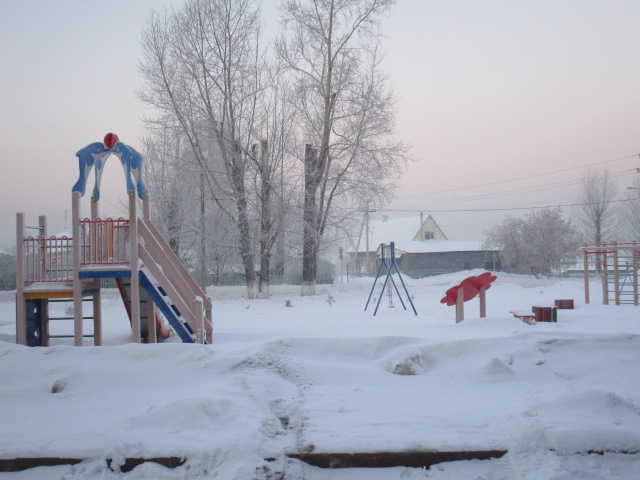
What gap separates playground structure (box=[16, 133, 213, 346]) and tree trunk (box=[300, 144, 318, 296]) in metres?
13.6

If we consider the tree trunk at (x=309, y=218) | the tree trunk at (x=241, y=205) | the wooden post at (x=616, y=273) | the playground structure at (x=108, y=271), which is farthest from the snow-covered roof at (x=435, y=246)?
the playground structure at (x=108, y=271)

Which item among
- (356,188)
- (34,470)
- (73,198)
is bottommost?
(34,470)

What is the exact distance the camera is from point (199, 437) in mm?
4219

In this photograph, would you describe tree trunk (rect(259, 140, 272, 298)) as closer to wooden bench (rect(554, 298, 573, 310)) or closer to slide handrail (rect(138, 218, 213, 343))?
wooden bench (rect(554, 298, 573, 310))

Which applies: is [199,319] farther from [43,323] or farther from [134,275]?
[43,323]

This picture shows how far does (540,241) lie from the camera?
1548 inches

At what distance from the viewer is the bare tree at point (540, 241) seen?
39.1 meters

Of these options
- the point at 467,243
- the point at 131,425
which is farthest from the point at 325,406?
the point at 467,243

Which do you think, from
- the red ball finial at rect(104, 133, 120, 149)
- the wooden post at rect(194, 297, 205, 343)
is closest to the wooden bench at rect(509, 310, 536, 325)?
the wooden post at rect(194, 297, 205, 343)

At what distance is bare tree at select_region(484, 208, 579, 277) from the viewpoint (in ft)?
128

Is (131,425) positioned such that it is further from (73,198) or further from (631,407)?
(73,198)

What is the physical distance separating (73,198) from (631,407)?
Answer: 26.8 ft

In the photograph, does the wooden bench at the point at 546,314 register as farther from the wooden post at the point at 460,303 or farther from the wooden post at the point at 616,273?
the wooden post at the point at 616,273

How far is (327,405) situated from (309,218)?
18.8 metres
